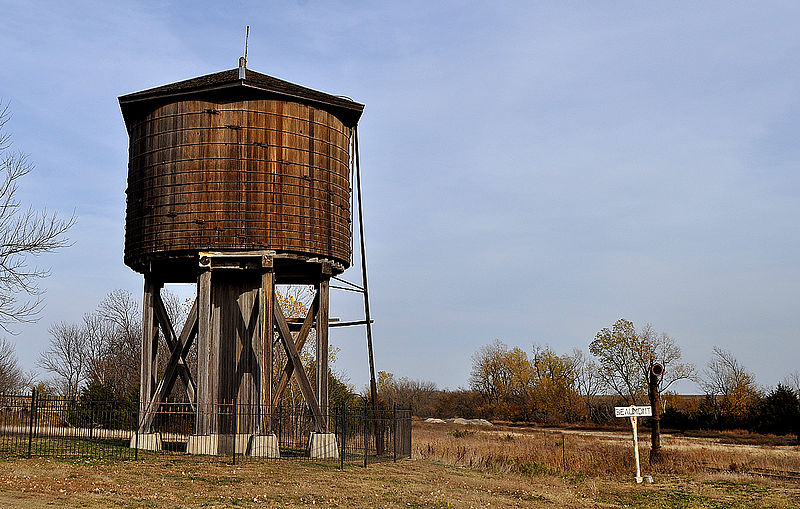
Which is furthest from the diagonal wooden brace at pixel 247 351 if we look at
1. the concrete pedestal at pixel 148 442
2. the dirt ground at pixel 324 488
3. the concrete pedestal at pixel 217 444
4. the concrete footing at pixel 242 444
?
the dirt ground at pixel 324 488

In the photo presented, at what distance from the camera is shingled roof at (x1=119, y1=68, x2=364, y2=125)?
22.1m

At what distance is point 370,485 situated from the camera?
17.9m

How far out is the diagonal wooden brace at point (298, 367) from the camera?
73.3 ft

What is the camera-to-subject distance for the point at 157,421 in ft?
78.1

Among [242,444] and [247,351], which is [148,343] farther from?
[242,444]

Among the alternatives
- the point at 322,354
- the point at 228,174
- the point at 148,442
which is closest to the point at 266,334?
the point at 322,354

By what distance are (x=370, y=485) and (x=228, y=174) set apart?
9.27 m

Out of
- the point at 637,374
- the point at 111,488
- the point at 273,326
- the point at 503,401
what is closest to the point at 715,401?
the point at 637,374

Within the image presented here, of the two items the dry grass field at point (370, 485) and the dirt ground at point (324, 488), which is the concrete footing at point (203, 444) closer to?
the dirt ground at point (324, 488)

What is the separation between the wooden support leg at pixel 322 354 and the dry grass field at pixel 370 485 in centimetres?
233

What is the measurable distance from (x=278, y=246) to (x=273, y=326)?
8.08 feet

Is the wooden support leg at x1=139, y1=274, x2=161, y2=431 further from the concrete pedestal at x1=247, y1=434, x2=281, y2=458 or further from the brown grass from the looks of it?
the brown grass

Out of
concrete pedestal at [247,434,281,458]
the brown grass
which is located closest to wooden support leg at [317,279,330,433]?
concrete pedestal at [247,434,281,458]

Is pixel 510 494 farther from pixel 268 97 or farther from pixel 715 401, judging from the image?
pixel 715 401
